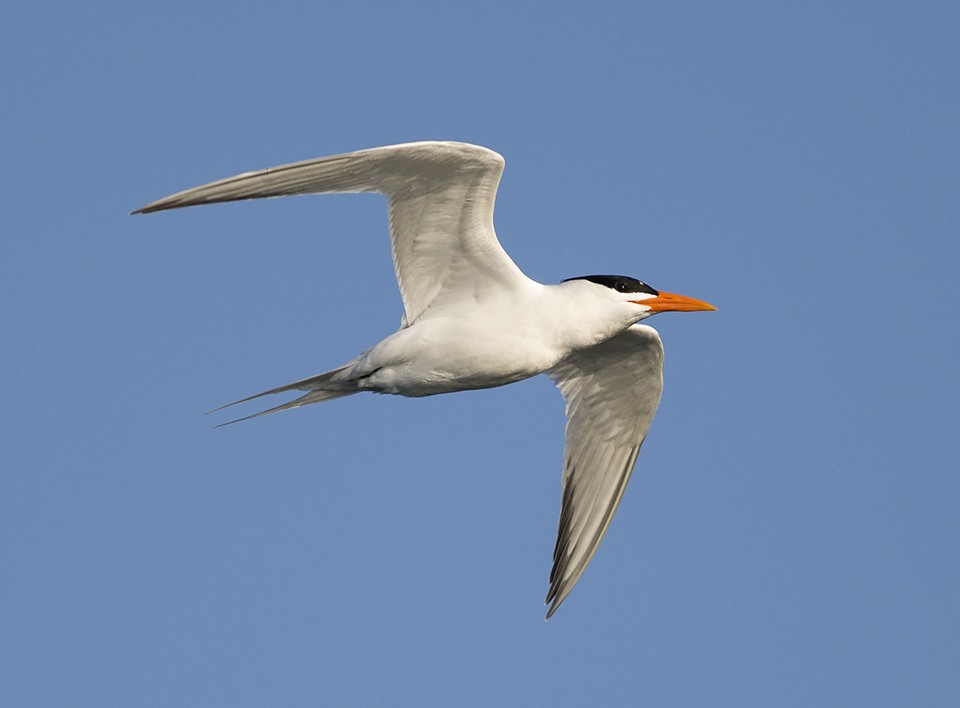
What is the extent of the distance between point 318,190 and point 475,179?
1.15 meters

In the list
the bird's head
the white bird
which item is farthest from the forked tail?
the bird's head

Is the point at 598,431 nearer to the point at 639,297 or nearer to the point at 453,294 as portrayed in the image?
the point at 639,297

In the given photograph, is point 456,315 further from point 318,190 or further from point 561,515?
point 561,515

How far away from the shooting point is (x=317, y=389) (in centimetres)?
1063

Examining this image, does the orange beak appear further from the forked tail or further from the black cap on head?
the forked tail

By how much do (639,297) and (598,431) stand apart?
6.80ft

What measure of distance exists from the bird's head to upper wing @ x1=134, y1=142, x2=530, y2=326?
26.1 inches

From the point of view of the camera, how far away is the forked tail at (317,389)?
1036 centimetres

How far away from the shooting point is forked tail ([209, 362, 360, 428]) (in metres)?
10.4

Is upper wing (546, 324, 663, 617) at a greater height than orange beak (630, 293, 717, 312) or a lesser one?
lesser

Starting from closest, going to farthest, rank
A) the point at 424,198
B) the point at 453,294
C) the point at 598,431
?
1. the point at 424,198
2. the point at 453,294
3. the point at 598,431

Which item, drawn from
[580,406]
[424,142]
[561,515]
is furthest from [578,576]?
[424,142]

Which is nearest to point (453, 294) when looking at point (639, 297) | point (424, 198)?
point (424, 198)

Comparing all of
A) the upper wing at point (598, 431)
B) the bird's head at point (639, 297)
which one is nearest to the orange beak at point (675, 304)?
the bird's head at point (639, 297)
